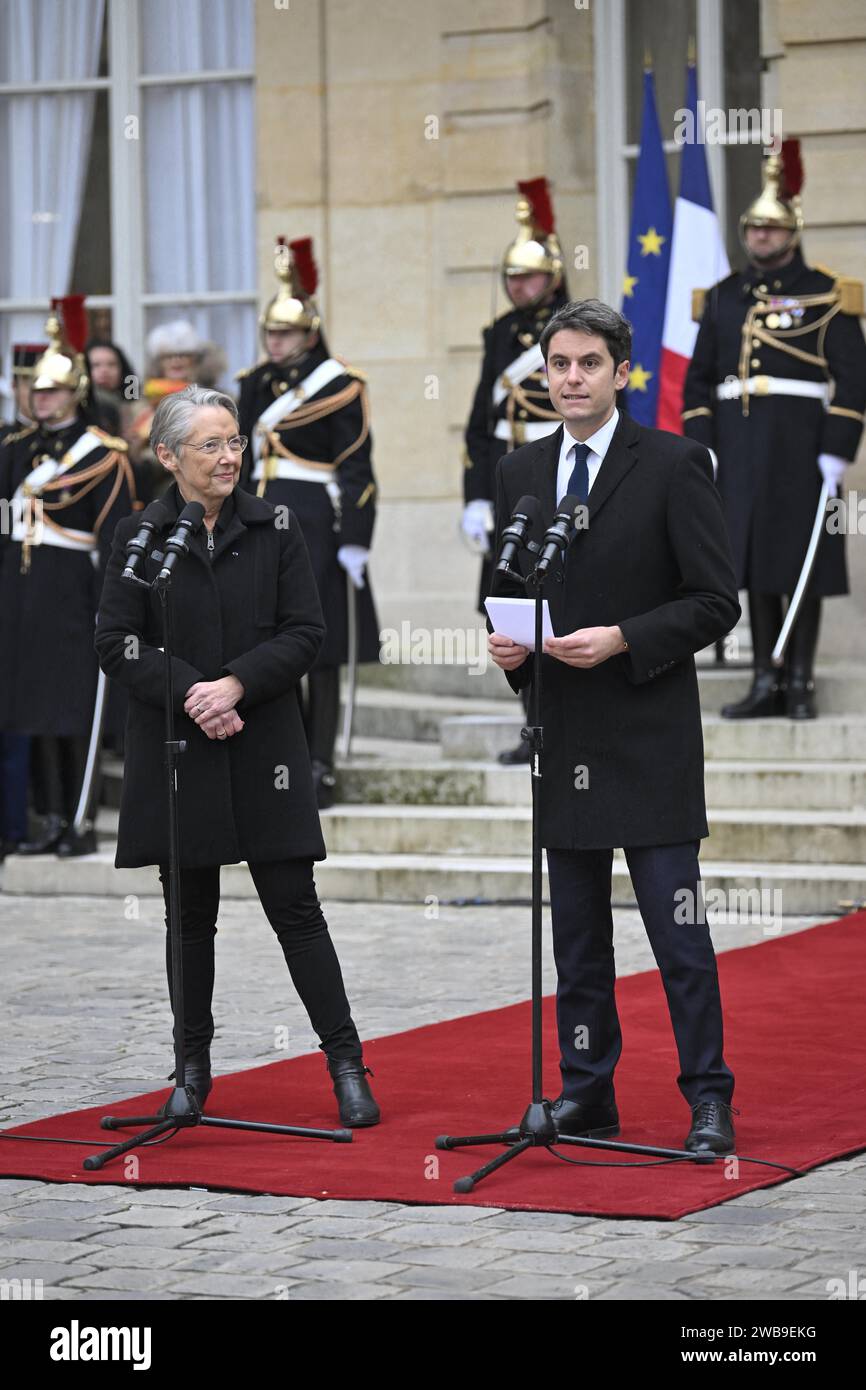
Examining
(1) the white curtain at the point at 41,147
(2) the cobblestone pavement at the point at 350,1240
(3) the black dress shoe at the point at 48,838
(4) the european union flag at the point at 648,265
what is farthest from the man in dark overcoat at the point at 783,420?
(1) the white curtain at the point at 41,147

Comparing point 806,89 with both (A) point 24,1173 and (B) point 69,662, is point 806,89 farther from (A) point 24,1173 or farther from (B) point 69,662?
(A) point 24,1173

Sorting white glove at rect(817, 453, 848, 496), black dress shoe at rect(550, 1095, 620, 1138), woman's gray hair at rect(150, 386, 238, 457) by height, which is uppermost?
woman's gray hair at rect(150, 386, 238, 457)

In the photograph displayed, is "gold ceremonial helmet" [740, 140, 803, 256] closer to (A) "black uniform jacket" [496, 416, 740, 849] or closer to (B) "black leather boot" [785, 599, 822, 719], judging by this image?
(B) "black leather boot" [785, 599, 822, 719]

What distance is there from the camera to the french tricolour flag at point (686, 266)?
37.0ft

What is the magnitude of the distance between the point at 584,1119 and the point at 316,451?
512 cm

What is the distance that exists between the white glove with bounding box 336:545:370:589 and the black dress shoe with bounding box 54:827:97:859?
152 cm

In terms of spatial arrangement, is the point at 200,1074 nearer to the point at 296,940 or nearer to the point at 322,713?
the point at 296,940

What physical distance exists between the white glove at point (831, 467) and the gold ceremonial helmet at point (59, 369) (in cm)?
306

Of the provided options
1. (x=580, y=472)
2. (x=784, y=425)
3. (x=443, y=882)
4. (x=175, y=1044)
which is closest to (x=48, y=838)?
(x=443, y=882)

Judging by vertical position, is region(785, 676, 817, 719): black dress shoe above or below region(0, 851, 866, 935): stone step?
above

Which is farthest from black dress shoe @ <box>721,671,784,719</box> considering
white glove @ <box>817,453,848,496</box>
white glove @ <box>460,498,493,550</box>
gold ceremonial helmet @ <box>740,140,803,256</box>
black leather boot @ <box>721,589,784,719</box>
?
gold ceremonial helmet @ <box>740,140,803,256</box>

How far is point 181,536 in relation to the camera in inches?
217

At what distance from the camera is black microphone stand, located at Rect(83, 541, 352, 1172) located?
543 centimetres

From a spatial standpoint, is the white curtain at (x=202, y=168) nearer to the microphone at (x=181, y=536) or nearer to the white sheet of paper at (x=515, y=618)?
the microphone at (x=181, y=536)
